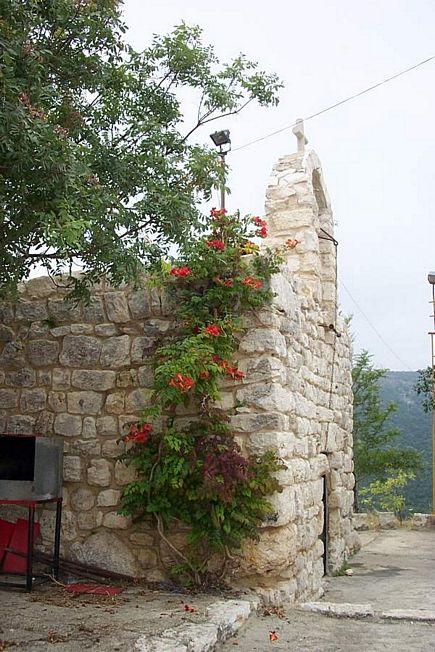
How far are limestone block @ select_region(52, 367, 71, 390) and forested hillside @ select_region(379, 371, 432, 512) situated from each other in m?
12.5

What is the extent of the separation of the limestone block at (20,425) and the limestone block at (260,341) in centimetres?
188

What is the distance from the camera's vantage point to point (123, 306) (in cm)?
577

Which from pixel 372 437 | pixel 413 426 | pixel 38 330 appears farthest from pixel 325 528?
pixel 413 426

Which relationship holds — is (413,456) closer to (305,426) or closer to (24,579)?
(305,426)

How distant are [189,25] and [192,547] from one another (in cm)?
372

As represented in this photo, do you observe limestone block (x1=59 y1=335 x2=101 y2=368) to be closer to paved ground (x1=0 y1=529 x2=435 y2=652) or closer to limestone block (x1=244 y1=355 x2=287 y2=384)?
limestone block (x1=244 y1=355 x2=287 y2=384)

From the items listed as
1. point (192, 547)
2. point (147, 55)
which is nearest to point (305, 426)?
point (192, 547)

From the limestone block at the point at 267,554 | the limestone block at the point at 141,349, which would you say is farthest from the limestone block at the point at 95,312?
the limestone block at the point at 267,554

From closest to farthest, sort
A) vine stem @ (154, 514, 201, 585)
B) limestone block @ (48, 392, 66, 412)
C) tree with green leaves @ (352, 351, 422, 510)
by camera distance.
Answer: vine stem @ (154, 514, 201, 585)
limestone block @ (48, 392, 66, 412)
tree with green leaves @ (352, 351, 422, 510)

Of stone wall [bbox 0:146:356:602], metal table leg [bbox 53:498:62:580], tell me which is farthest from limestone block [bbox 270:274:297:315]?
metal table leg [bbox 53:498:62:580]

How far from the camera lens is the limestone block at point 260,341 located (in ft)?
17.6

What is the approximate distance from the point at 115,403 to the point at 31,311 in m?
1.15

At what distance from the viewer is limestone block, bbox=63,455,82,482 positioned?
5.61 m

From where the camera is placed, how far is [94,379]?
18.8 feet
